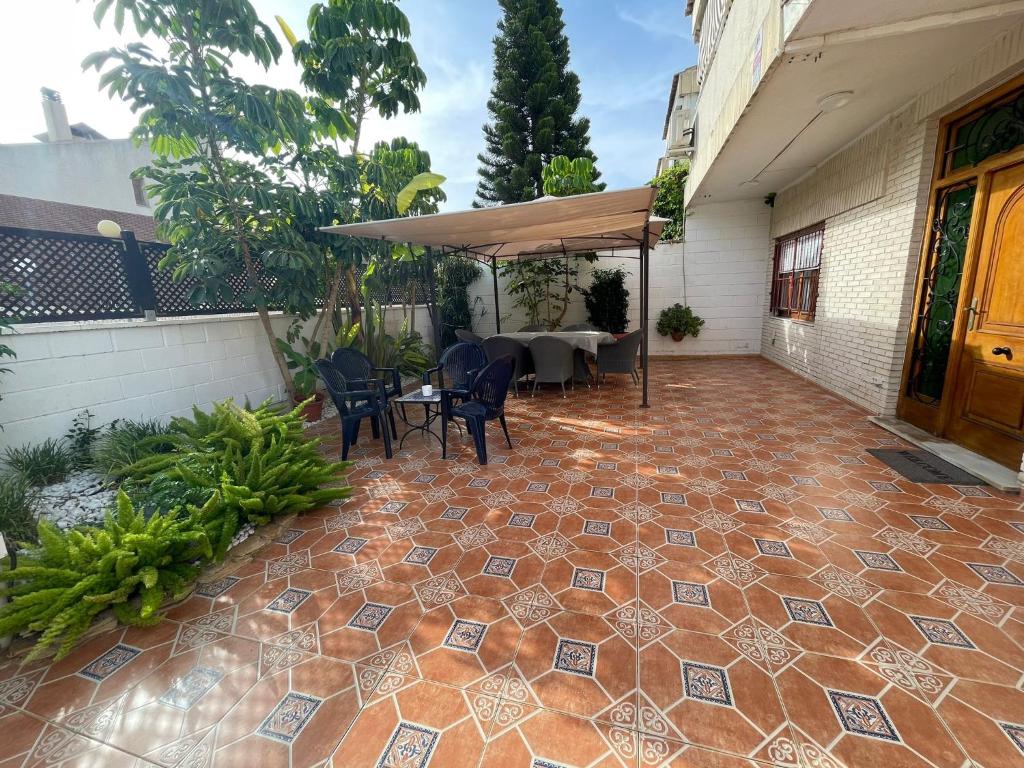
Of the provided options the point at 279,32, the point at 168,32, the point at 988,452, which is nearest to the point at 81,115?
the point at 279,32

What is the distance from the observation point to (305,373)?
16.2ft

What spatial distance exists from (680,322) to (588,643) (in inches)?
304

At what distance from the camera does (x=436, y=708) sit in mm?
1491

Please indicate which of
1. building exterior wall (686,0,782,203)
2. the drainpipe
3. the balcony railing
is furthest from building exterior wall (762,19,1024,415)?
the drainpipe

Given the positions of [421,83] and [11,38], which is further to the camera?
[421,83]

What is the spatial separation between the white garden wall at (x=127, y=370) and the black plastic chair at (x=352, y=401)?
147 centimetres

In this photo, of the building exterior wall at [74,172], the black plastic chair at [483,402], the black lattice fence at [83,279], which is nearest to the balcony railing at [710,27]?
the black plastic chair at [483,402]

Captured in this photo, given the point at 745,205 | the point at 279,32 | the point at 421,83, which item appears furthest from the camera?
the point at 745,205

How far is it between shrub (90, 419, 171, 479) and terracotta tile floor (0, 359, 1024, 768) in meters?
1.51

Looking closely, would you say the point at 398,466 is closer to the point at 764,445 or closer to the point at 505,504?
the point at 505,504

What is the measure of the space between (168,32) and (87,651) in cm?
474

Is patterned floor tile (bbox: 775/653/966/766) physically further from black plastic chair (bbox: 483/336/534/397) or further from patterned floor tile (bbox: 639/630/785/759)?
black plastic chair (bbox: 483/336/534/397)

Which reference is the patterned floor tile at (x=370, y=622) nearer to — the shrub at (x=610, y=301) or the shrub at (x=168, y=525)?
the shrub at (x=168, y=525)

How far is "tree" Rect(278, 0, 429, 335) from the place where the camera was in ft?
15.0
